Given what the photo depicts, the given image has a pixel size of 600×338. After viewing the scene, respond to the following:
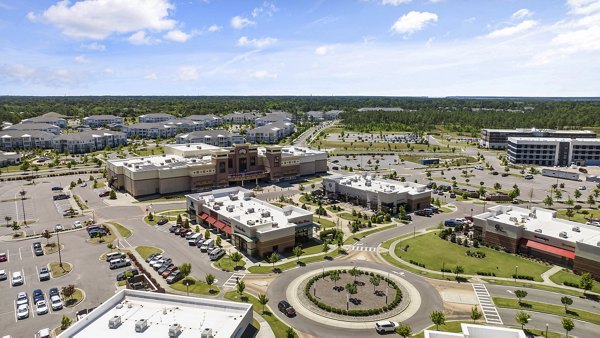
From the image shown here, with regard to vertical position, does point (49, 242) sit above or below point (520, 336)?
below

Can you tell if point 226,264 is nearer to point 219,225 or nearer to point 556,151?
point 219,225

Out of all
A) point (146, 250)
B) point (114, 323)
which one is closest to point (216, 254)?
point (146, 250)

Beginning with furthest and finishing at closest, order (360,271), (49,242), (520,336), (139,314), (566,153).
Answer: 1. (566,153)
2. (49,242)
3. (360,271)
4. (139,314)
5. (520,336)

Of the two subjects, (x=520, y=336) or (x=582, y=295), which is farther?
(x=582, y=295)

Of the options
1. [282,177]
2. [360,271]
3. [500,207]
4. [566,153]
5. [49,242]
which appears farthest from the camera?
[566,153]

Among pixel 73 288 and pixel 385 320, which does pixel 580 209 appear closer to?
pixel 385 320

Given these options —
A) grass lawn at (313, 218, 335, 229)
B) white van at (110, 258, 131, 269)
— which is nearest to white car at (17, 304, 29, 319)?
white van at (110, 258, 131, 269)

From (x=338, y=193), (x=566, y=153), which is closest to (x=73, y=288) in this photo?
(x=338, y=193)
